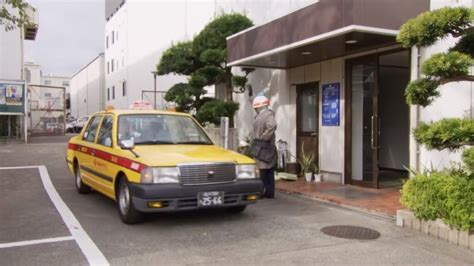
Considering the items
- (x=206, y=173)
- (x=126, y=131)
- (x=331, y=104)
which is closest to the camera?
(x=206, y=173)

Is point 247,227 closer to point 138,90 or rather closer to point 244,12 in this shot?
point 244,12

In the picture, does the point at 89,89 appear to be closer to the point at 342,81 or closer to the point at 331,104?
the point at 331,104

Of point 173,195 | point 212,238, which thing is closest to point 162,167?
point 173,195

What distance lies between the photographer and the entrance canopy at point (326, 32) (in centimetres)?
756

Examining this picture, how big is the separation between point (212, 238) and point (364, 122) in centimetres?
501

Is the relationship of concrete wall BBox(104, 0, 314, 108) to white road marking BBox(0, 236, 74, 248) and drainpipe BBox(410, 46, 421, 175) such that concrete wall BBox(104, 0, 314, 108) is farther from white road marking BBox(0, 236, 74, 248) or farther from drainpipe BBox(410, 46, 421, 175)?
white road marking BBox(0, 236, 74, 248)

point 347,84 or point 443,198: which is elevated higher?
point 347,84

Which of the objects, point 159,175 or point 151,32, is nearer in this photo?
point 159,175

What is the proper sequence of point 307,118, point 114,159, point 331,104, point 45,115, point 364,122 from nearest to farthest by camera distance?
1. point 114,159
2. point 364,122
3. point 331,104
4. point 307,118
5. point 45,115

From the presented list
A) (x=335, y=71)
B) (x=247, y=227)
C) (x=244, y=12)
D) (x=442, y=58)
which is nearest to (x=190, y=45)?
(x=244, y=12)

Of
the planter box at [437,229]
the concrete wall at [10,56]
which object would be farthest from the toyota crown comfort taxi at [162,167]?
the concrete wall at [10,56]

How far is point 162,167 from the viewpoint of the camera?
237 inches

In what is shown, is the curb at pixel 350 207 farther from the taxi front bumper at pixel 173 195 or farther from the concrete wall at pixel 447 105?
the taxi front bumper at pixel 173 195

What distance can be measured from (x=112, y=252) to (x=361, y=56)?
21.2 feet
